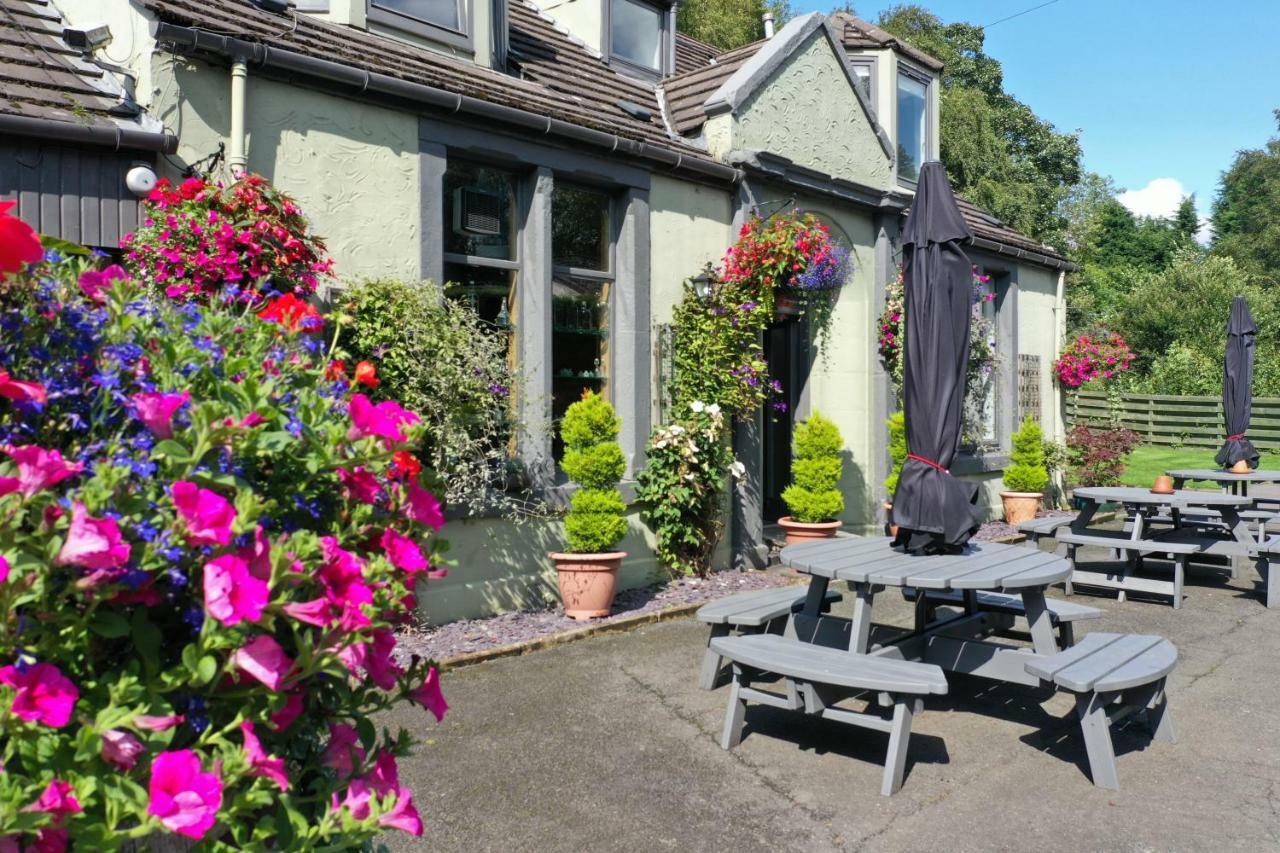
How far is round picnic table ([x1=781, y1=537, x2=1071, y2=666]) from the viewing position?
14.6 ft

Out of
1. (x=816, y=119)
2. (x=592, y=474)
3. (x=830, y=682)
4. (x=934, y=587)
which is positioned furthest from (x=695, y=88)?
(x=830, y=682)

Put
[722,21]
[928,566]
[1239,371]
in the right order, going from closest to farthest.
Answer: [928,566] → [1239,371] → [722,21]

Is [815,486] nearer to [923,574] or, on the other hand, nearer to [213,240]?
[923,574]

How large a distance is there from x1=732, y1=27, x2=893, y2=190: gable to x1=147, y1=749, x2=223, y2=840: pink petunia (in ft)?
27.3

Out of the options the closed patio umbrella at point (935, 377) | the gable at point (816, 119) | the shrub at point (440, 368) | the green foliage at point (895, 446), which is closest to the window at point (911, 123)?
the gable at point (816, 119)

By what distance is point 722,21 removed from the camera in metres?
23.6

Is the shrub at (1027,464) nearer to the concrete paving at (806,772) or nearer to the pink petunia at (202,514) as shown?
the concrete paving at (806,772)

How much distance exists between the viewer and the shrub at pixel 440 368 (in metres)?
6.05

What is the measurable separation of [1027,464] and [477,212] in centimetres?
855

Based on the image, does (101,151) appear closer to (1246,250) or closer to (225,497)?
(225,497)

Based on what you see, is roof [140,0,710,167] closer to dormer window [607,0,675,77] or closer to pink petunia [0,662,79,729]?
dormer window [607,0,675,77]

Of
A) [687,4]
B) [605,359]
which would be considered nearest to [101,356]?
[605,359]

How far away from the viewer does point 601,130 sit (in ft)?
25.7

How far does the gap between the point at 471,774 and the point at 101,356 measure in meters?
3.04
